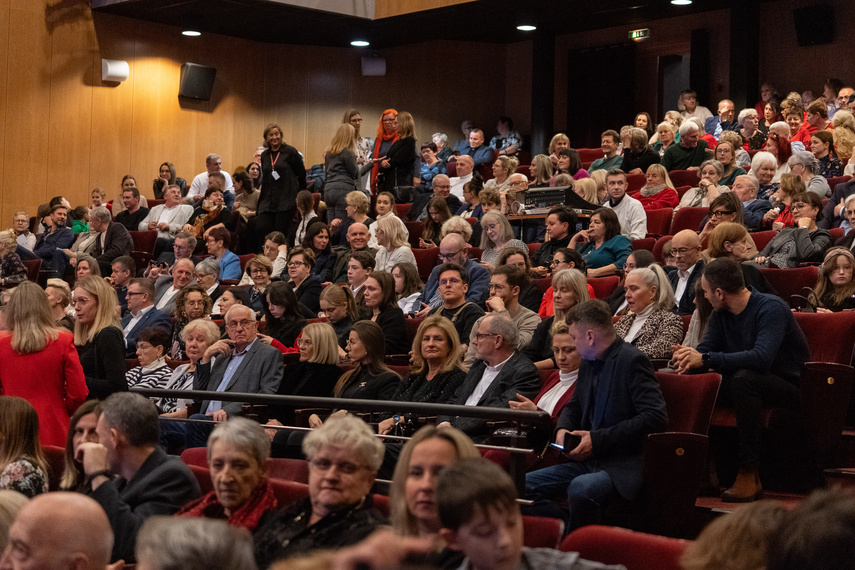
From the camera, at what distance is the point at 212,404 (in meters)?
4.70

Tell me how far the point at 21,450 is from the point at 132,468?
44 cm

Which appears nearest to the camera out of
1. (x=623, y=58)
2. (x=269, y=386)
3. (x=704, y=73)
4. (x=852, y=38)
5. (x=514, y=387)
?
(x=514, y=387)

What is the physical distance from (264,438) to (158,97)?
969 cm

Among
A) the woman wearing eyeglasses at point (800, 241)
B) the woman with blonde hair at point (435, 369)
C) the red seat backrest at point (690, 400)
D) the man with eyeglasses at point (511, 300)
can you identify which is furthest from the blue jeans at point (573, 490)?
the woman wearing eyeglasses at point (800, 241)

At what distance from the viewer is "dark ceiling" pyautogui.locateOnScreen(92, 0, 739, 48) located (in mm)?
10242

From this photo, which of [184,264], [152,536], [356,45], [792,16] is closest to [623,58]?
[792,16]

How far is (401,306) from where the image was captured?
614 cm

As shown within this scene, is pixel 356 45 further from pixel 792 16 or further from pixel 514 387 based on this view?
pixel 514 387

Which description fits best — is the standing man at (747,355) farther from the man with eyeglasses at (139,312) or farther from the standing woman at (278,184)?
the standing woman at (278,184)

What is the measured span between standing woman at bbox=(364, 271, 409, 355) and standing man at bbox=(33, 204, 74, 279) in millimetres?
4223

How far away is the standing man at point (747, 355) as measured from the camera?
3.67 metres

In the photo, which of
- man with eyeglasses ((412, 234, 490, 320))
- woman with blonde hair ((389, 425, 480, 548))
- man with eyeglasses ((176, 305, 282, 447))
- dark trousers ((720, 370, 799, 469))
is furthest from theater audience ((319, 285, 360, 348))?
woman with blonde hair ((389, 425, 480, 548))

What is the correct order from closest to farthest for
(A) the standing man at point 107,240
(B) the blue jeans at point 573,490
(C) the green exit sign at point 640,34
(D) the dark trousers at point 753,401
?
(B) the blue jeans at point 573,490 < (D) the dark trousers at point 753,401 < (A) the standing man at point 107,240 < (C) the green exit sign at point 640,34

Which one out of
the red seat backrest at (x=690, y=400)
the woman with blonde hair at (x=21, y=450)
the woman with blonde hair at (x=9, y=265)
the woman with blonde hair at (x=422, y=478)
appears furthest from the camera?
the woman with blonde hair at (x=9, y=265)
